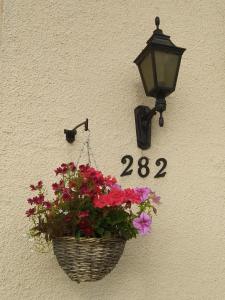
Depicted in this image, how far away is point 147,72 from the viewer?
2.37m

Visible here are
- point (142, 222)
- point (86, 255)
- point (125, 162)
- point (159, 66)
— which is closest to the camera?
point (86, 255)

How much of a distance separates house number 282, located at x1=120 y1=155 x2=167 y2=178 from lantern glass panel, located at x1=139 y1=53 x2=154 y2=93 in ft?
1.33

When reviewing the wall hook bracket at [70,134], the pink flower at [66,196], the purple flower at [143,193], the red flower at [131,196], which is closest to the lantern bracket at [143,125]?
the wall hook bracket at [70,134]

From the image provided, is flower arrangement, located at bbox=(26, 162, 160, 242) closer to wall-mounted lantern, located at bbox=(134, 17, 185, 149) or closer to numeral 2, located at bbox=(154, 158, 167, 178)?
numeral 2, located at bbox=(154, 158, 167, 178)

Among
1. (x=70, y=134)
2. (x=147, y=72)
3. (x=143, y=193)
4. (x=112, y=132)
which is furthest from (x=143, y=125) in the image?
(x=143, y=193)

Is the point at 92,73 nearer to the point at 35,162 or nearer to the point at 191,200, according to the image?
the point at 35,162

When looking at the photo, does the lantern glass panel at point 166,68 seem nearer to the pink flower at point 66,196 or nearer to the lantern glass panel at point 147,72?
the lantern glass panel at point 147,72

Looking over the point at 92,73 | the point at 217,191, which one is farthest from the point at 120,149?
the point at 217,191

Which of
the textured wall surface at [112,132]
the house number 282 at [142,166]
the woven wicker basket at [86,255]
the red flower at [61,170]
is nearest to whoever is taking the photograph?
the woven wicker basket at [86,255]

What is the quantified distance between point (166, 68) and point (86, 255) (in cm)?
107

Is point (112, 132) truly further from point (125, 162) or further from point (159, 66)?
point (159, 66)

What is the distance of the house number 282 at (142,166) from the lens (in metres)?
2.49

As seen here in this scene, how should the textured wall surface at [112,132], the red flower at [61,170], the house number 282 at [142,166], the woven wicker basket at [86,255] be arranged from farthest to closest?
the house number 282 at [142,166] → the textured wall surface at [112,132] → the red flower at [61,170] → the woven wicker basket at [86,255]

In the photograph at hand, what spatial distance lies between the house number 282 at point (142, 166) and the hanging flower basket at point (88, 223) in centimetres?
43
